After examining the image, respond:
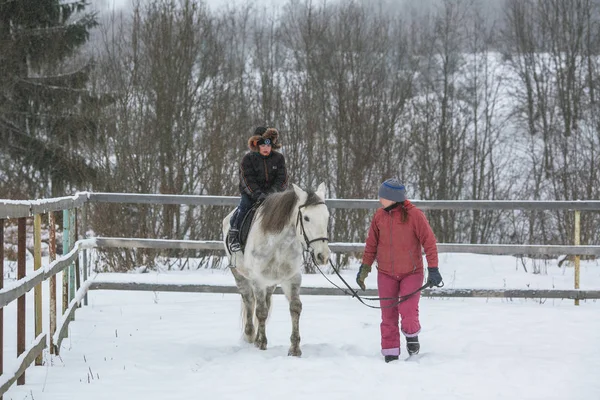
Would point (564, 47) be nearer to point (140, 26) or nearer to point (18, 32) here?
point (140, 26)

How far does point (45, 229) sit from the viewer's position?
1797 cm

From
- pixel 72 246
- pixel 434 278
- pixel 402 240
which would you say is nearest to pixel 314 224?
pixel 402 240

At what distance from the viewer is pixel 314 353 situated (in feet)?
20.1

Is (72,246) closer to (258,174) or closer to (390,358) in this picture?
(258,174)

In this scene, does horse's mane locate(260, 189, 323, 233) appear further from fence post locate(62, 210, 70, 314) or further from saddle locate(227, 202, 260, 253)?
fence post locate(62, 210, 70, 314)

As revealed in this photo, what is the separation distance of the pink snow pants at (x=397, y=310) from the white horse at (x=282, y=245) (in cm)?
76

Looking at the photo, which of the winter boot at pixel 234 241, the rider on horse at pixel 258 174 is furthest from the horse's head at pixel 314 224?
the winter boot at pixel 234 241

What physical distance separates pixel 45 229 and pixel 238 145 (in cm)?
602

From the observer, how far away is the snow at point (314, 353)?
4.78 metres

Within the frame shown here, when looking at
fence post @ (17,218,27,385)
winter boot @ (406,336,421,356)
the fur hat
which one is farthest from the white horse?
fence post @ (17,218,27,385)

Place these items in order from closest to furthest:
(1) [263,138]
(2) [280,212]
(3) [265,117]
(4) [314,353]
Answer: (2) [280,212]
(4) [314,353]
(1) [263,138]
(3) [265,117]

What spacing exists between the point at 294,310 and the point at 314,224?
1.01 m

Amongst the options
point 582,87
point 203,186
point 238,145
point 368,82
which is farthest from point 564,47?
point 203,186

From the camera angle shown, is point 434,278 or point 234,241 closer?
point 434,278
